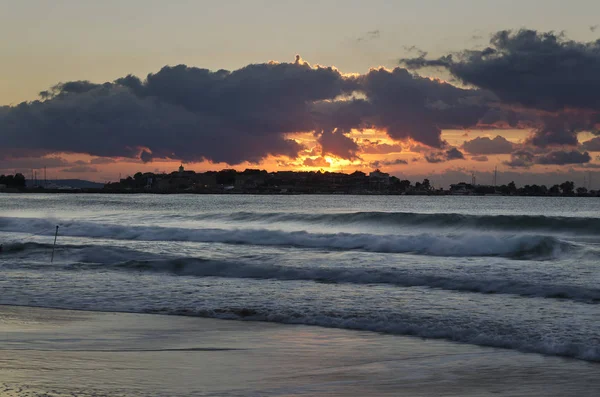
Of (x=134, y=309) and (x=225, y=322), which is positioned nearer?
(x=225, y=322)

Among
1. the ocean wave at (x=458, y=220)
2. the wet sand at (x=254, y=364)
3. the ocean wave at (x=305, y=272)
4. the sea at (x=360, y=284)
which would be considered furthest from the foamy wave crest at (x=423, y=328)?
the ocean wave at (x=458, y=220)

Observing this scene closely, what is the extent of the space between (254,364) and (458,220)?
31746mm

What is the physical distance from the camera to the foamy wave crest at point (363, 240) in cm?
2309

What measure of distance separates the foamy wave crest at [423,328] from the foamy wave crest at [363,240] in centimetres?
1223

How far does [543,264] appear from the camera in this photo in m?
19.4

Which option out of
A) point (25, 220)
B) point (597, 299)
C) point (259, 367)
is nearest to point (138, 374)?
point (259, 367)

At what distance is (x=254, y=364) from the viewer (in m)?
8.03

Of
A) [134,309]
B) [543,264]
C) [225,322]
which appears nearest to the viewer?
[225,322]

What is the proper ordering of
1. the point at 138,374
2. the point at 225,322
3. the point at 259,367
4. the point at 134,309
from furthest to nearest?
the point at 134,309 < the point at 225,322 < the point at 259,367 < the point at 138,374

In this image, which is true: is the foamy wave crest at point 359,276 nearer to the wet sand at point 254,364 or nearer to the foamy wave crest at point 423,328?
the foamy wave crest at point 423,328

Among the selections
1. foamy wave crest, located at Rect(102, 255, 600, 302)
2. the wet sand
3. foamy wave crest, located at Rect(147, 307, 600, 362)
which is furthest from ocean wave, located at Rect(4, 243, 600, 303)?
the wet sand

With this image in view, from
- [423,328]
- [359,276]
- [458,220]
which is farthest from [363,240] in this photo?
[423,328]

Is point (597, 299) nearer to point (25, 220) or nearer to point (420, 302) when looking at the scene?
point (420, 302)

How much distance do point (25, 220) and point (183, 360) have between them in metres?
42.1
